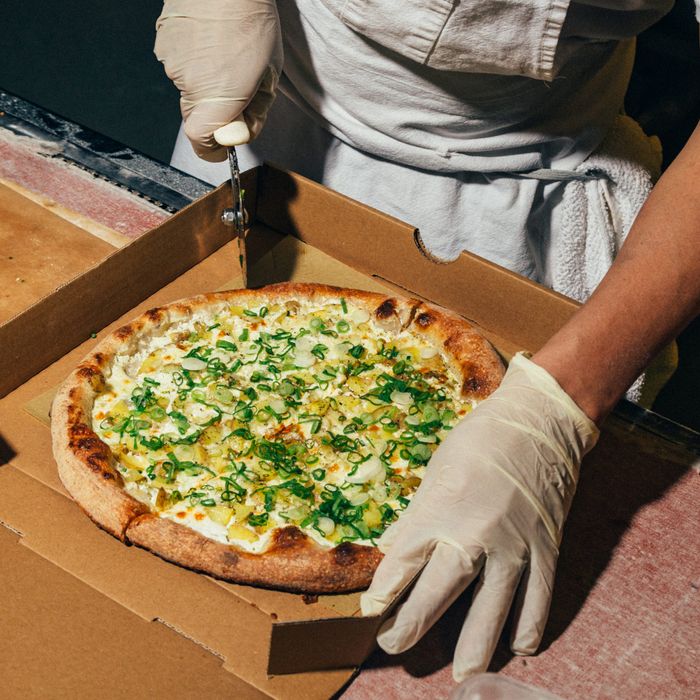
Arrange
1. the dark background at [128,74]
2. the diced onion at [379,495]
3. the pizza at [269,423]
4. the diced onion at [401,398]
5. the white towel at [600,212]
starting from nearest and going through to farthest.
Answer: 1. the pizza at [269,423]
2. the diced onion at [379,495]
3. the diced onion at [401,398]
4. the white towel at [600,212]
5. the dark background at [128,74]

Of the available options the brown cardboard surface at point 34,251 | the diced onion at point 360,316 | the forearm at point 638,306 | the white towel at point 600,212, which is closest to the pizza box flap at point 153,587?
the brown cardboard surface at point 34,251

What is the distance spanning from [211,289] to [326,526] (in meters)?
0.79

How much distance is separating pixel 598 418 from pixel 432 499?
0.39 metres

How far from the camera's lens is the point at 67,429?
1.69m

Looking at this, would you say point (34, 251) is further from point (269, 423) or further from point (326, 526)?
point (326, 526)

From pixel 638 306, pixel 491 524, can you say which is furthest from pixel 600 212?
pixel 491 524

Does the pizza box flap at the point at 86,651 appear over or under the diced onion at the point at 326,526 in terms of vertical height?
under

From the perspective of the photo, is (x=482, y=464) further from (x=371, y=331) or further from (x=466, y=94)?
(x=466, y=94)

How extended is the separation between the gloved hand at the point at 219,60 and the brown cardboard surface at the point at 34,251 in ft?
1.31

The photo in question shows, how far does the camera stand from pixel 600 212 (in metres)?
2.25

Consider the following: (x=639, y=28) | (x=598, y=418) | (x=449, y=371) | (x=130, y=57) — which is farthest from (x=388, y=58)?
(x=130, y=57)

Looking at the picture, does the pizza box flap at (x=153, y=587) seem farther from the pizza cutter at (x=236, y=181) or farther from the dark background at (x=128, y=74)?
the dark background at (x=128, y=74)

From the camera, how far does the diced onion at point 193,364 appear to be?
6.27ft

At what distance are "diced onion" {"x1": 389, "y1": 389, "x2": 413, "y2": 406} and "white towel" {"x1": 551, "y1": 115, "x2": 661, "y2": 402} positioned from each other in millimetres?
665
